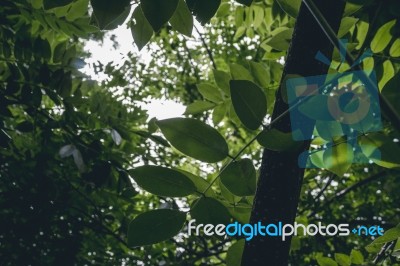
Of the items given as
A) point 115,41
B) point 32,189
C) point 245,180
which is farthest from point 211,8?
point 115,41

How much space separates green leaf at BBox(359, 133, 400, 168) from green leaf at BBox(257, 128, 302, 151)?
0.22m

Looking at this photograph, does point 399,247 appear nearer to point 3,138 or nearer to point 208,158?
point 208,158

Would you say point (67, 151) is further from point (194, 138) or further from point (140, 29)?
point (194, 138)

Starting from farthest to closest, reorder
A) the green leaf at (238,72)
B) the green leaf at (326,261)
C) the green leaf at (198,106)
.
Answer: the green leaf at (198,106) < the green leaf at (326,261) < the green leaf at (238,72)

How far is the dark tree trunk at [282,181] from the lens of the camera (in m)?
0.75

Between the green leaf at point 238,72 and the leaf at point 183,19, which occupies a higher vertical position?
the green leaf at point 238,72

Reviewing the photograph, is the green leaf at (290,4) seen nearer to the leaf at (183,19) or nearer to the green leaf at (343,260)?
the leaf at (183,19)

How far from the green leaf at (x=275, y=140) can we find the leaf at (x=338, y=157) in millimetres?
276

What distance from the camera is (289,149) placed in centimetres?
73

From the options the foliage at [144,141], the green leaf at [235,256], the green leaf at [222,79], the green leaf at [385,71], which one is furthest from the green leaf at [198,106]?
the green leaf at [235,256]

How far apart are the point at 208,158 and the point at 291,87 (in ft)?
0.69

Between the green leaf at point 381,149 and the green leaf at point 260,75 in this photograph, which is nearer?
the green leaf at point 381,149

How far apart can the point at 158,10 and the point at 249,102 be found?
0.79ft

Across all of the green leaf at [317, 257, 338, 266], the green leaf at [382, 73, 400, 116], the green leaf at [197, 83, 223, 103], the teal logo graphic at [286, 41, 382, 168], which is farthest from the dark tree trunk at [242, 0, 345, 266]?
the green leaf at [197, 83, 223, 103]
